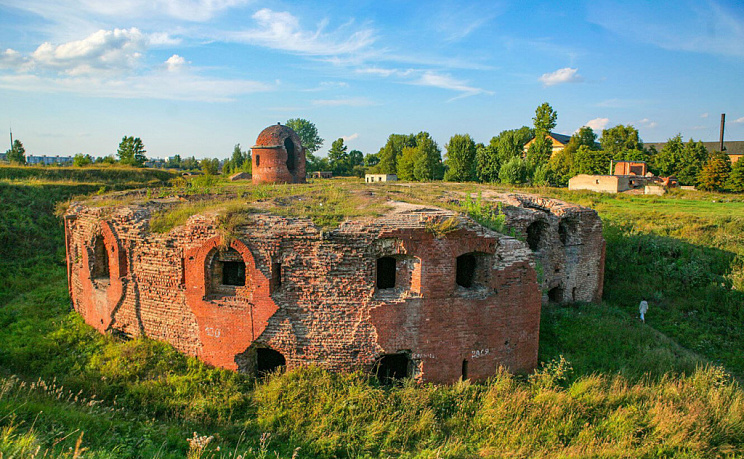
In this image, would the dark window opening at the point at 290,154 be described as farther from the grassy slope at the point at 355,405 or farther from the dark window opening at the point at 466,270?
the dark window opening at the point at 466,270

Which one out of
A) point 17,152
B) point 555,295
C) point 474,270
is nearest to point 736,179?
point 555,295

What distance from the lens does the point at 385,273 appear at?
29.0 feet

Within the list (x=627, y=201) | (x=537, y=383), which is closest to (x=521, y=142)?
(x=627, y=201)

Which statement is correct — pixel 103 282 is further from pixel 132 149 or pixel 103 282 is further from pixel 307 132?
pixel 307 132

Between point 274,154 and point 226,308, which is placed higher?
point 274,154

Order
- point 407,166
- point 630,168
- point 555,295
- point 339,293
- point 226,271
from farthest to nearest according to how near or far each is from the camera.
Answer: point 630,168
point 407,166
point 555,295
point 226,271
point 339,293

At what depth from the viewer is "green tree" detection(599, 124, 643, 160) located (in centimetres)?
5169

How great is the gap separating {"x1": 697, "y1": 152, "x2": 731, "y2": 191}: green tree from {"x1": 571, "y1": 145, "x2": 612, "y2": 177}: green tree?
27.6 ft

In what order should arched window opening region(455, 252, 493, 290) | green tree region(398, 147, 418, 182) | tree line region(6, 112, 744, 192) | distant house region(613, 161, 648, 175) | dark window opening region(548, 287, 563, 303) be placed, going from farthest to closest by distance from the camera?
distant house region(613, 161, 648, 175) < green tree region(398, 147, 418, 182) < tree line region(6, 112, 744, 192) < dark window opening region(548, 287, 563, 303) < arched window opening region(455, 252, 493, 290)

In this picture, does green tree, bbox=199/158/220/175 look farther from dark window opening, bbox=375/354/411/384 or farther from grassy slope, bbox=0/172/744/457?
dark window opening, bbox=375/354/411/384

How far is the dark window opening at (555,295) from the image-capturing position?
40.5 ft

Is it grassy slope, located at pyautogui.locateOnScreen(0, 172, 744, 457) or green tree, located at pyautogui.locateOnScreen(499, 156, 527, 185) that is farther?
green tree, located at pyautogui.locateOnScreen(499, 156, 527, 185)

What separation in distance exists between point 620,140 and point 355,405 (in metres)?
57.3

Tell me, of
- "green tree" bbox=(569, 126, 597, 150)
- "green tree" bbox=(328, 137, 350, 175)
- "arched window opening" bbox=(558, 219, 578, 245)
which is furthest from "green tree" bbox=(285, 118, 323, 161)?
"arched window opening" bbox=(558, 219, 578, 245)
